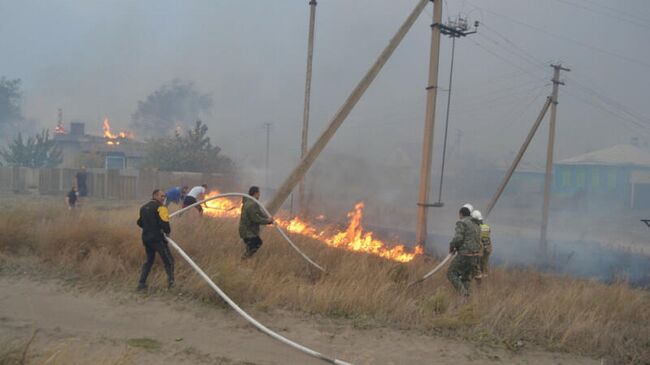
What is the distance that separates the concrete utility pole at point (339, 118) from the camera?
973cm

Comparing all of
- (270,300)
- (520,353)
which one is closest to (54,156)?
(270,300)

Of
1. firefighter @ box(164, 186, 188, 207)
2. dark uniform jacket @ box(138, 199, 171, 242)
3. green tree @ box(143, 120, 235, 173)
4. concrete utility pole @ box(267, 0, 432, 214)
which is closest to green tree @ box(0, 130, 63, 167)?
green tree @ box(143, 120, 235, 173)

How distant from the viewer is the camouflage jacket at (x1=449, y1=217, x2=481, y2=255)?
7.88 metres

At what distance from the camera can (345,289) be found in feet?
22.8

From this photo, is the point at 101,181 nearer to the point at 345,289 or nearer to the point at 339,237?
the point at 339,237

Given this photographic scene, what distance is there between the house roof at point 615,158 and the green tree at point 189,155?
102 ft

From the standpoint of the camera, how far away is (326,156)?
30422 mm

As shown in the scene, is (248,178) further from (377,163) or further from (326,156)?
(377,163)

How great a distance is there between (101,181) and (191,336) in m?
21.7

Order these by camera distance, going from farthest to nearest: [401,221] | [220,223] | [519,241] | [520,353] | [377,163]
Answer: [377,163] → [401,221] → [519,241] → [220,223] → [520,353]

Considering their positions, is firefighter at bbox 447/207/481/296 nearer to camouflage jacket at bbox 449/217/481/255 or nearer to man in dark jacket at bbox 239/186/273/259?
camouflage jacket at bbox 449/217/481/255

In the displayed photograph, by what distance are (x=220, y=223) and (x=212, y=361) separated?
210 inches

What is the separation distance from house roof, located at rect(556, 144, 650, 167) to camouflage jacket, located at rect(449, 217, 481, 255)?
37.4 m

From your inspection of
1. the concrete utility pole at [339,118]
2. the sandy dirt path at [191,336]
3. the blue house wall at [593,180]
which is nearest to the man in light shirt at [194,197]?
the concrete utility pole at [339,118]
